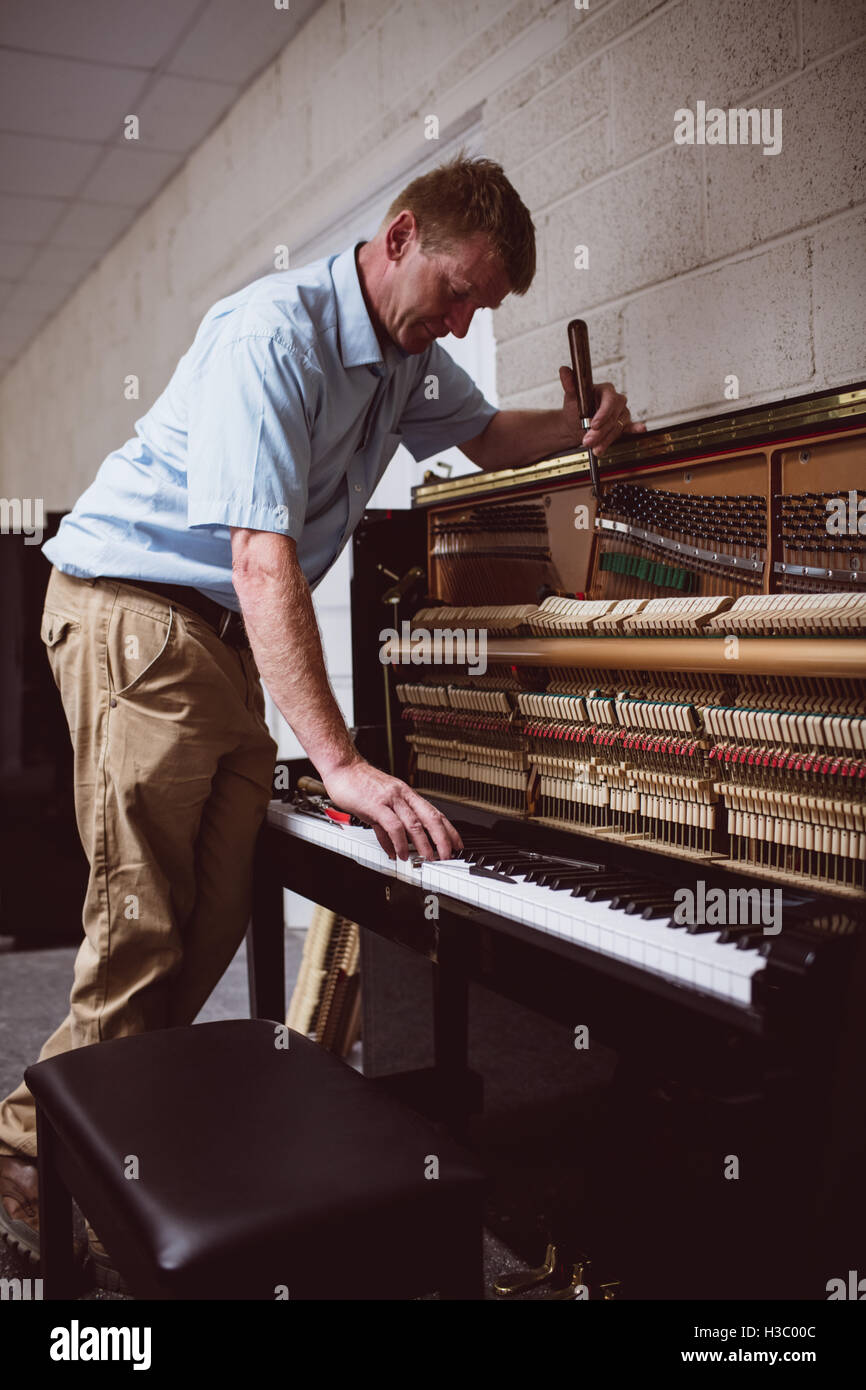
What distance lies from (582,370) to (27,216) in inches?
202

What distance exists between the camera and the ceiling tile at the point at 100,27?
157 inches

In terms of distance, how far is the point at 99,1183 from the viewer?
1351 millimetres

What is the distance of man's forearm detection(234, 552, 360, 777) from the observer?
5.80ft

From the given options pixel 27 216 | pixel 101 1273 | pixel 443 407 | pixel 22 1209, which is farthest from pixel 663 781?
pixel 27 216

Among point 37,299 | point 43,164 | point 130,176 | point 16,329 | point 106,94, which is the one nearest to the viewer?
point 106,94

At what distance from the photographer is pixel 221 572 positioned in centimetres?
206

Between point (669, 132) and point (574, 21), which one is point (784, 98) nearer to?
point (669, 132)

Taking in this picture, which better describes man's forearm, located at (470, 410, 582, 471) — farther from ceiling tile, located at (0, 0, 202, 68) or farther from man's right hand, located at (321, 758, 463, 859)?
ceiling tile, located at (0, 0, 202, 68)

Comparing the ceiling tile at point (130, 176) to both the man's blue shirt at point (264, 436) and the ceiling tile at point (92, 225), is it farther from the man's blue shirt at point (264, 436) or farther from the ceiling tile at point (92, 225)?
the man's blue shirt at point (264, 436)

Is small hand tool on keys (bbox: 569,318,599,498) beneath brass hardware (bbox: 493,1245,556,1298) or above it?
above

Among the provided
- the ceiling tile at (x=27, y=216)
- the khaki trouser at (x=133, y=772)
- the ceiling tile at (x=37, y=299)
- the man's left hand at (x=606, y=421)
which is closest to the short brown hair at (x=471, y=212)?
the man's left hand at (x=606, y=421)

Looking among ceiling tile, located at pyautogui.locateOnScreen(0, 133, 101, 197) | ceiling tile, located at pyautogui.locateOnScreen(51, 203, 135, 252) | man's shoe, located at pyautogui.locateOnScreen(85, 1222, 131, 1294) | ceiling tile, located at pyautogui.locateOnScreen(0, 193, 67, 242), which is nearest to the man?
man's shoe, located at pyautogui.locateOnScreen(85, 1222, 131, 1294)

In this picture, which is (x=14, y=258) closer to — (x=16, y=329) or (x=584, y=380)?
(x=16, y=329)

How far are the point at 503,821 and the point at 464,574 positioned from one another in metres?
0.62
